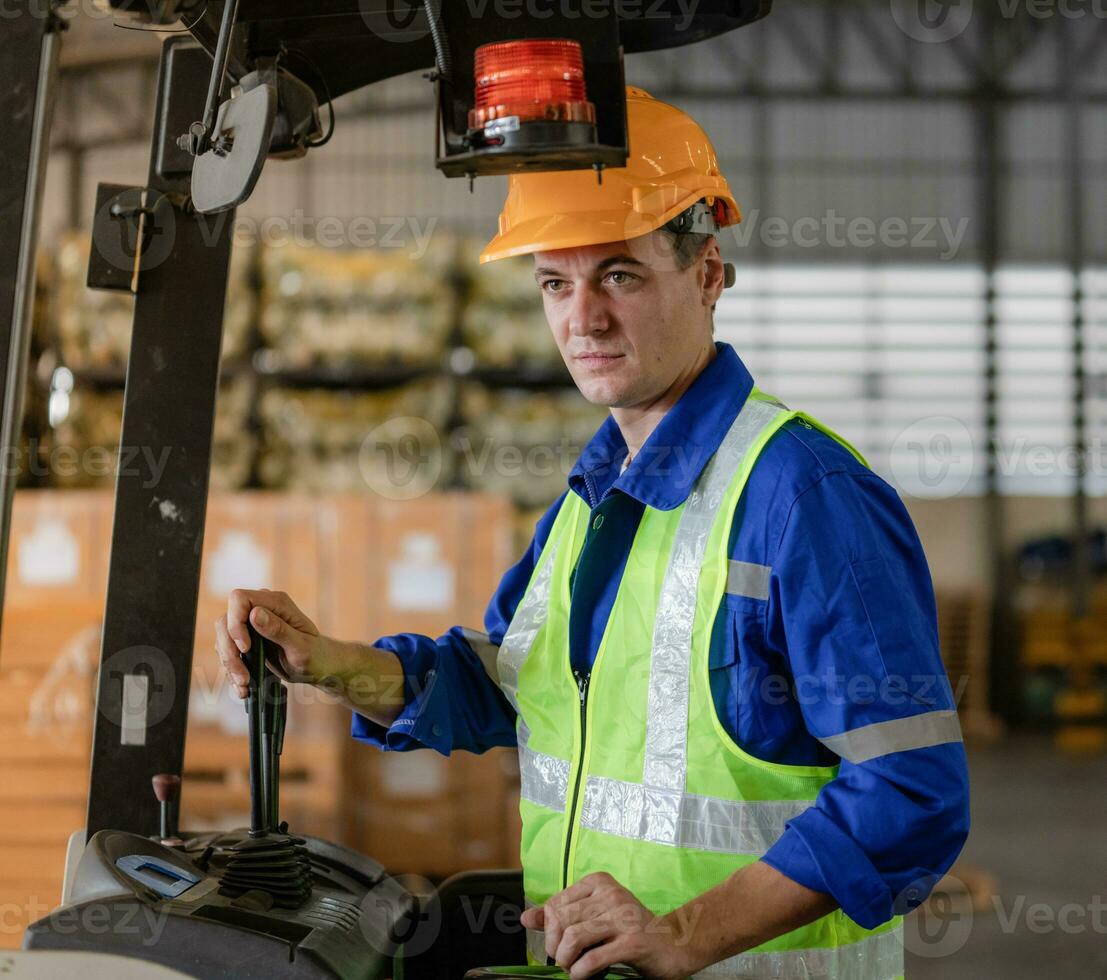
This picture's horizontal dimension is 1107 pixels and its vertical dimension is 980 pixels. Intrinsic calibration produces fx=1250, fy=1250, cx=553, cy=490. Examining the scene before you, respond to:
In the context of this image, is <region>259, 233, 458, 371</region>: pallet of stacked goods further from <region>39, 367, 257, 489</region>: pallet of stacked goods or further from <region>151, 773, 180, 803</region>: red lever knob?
<region>151, 773, 180, 803</region>: red lever knob

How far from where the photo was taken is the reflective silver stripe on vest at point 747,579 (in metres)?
1.68

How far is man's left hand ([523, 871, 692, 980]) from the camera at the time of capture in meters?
1.46

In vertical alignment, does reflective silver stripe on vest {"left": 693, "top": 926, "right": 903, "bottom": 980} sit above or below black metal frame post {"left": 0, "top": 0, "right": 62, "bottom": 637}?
below

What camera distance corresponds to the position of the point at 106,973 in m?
1.30

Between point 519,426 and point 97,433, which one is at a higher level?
point 519,426

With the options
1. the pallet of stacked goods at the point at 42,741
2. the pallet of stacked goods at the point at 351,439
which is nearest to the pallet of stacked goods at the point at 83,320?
the pallet of stacked goods at the point at 351,439

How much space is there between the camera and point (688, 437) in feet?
6.27

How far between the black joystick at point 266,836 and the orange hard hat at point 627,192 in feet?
2.49

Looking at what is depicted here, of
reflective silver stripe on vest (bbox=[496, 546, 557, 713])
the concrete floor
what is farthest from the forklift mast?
the concrete floor

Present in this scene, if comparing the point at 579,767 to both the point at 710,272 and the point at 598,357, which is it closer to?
the point at 598,357

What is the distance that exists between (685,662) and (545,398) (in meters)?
6.32

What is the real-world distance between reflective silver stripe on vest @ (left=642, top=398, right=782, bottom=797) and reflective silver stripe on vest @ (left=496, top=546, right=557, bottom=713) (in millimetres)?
353

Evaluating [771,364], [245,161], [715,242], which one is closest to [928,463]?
[771,364]

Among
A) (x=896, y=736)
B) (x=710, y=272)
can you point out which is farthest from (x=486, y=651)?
(x=896, y=736)
